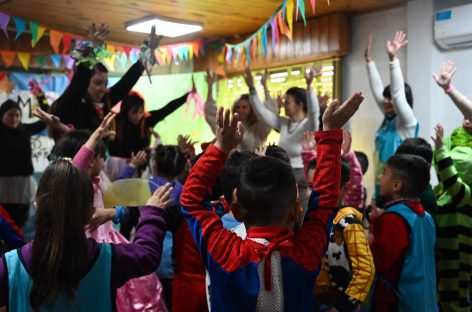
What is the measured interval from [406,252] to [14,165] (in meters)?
3.11

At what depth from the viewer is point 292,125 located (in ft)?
11.5

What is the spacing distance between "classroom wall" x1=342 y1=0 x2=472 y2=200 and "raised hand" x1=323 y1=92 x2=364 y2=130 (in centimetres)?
296

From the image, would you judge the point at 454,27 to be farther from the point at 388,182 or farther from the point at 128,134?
the point at 128,134

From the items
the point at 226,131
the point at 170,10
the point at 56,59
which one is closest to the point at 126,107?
the point at 170,10

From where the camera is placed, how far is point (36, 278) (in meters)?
1.13

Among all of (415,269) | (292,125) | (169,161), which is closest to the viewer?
(415,269)

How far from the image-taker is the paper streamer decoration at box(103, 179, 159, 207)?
77.0 inches

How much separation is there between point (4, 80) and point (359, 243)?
513 centimetres

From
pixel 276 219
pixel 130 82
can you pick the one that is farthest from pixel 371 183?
pixel 276 219

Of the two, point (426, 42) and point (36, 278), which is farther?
point (426, 42)

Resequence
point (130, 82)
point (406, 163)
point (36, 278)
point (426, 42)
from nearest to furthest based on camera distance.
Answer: point (36, 278), point (406, 163), point (130, 82), point (426, 42)

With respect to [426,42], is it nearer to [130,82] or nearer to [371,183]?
[371,183]

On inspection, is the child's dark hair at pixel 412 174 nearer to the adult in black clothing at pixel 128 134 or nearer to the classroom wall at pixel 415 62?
the adult in black clothing at pixel 128 134

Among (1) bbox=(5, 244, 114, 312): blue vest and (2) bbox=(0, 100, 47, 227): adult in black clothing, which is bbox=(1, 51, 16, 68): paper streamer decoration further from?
(1) bbox=(5, 244, 114, 312): blue vest
